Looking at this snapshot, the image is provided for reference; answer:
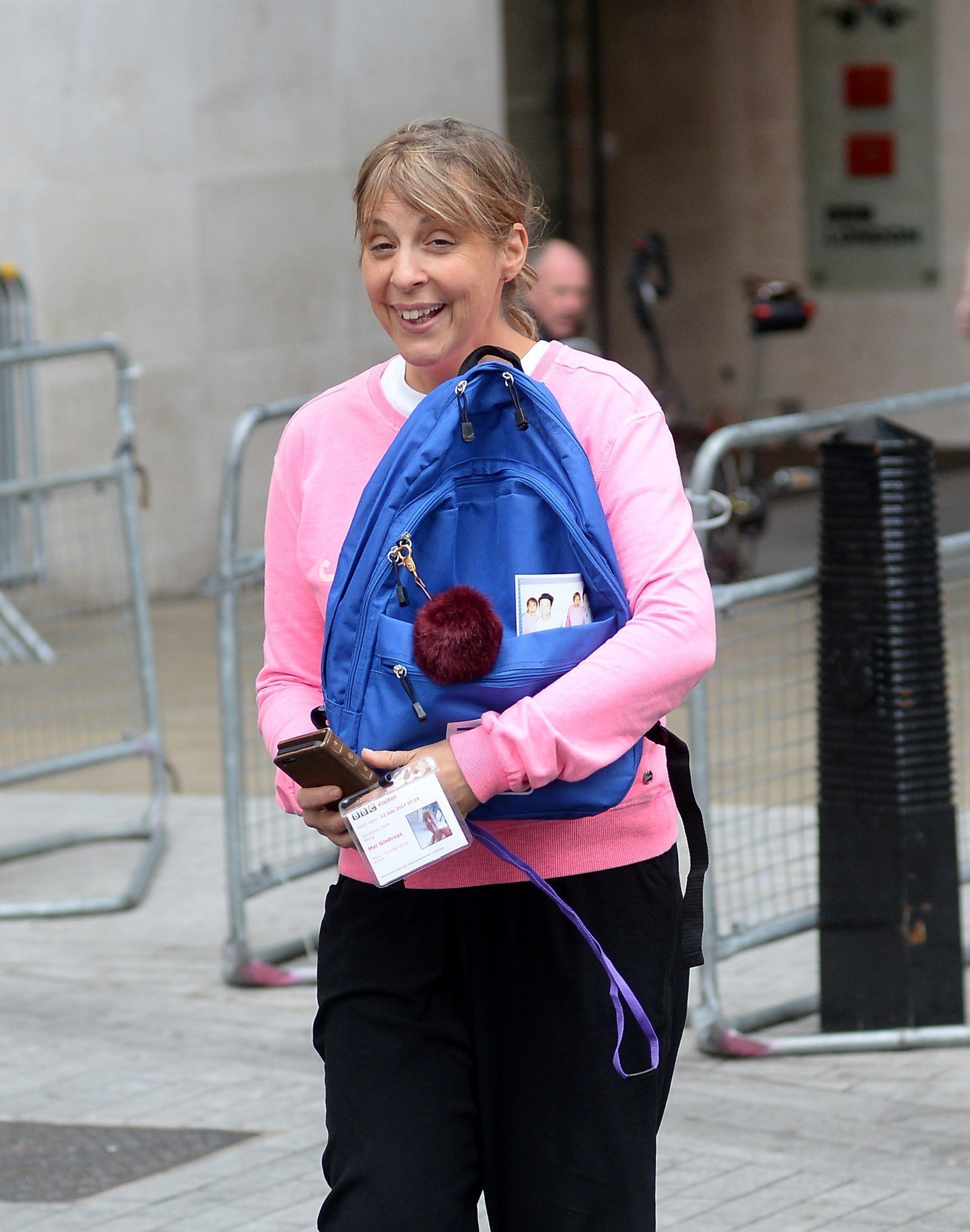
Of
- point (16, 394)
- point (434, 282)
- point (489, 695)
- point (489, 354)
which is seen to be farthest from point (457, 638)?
point (16, 394)

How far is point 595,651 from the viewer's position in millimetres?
2531

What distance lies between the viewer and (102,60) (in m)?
11.9

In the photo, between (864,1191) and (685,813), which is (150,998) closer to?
(864,1191)

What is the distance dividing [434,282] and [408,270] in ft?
0.12

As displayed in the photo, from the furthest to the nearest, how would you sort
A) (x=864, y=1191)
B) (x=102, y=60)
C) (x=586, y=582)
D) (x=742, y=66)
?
(x=742, y=66), (x=102, y=60), (x=864, y=1191), (x=586, y=582)

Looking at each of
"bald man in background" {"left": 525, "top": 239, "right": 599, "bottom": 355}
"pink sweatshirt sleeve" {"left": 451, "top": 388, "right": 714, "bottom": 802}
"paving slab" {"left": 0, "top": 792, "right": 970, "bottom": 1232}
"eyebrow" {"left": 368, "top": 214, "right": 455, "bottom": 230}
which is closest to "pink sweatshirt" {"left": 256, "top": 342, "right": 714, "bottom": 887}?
"pink sweatshirt sleeve" {"left": 451, "top": 388, "right": 714, "bottom": 802}

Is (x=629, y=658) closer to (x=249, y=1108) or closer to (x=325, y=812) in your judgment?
(x=325, y=812)

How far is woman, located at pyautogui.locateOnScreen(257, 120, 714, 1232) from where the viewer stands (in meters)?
2.62

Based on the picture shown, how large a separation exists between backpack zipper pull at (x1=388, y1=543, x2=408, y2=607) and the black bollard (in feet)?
7.85

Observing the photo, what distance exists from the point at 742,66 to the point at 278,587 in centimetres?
1571

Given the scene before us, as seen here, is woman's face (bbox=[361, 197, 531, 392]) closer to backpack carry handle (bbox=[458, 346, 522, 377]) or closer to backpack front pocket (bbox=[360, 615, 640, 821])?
backpack carry handle (bbox=[458, 346, 522, 377])

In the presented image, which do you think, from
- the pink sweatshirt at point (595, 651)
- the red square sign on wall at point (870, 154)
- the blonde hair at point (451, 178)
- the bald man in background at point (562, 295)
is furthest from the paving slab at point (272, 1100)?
the red square sign on wall at point (870, 154)

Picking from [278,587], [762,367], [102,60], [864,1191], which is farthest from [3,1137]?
[762,367]

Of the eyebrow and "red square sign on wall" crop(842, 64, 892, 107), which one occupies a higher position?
"red square sign on wall" crop(842, 64, 892, 107)
